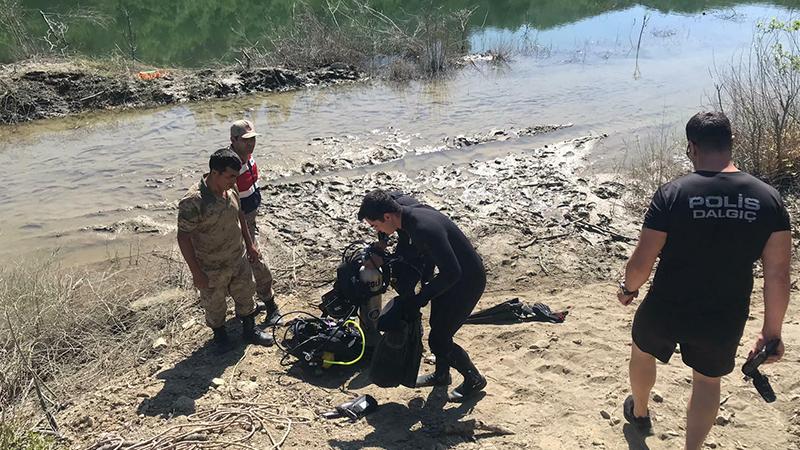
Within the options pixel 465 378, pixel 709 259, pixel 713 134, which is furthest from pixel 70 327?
pixel 713 134

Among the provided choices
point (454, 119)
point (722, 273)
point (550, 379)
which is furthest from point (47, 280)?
point (454, 119)

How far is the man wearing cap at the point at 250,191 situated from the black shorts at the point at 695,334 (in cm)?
314

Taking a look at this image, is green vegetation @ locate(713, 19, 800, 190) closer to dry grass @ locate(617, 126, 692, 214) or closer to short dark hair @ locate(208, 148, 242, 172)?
dry grass @ locate(617, 126, 692, 214)

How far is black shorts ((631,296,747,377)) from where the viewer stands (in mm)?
2975

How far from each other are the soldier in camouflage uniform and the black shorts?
2.80 m

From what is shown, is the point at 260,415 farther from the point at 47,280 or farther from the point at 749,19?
the point at 749,19

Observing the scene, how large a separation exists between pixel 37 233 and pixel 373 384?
19.6 ft

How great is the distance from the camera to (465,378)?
4.15 metres

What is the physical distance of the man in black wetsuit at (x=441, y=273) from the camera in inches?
144

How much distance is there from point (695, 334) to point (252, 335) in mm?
→ 3323

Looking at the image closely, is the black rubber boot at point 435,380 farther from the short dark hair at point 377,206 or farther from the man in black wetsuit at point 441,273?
the short dark hair at point 377,206

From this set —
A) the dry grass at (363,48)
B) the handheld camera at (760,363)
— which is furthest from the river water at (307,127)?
the handheld camera at (760,363)

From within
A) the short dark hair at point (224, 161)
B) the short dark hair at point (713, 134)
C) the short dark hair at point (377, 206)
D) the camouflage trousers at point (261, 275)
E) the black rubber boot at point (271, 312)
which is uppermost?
the short dark hair at point (713, 134)

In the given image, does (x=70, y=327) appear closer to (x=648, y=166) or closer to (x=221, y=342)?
(x=221, y=342)
